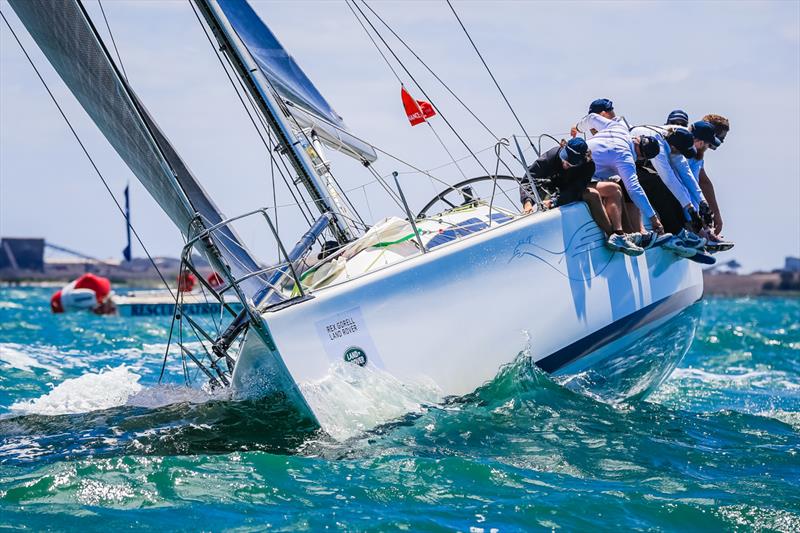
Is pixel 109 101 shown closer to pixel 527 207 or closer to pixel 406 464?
pixel 406 464

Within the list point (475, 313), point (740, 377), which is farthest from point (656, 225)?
point (740, 377)

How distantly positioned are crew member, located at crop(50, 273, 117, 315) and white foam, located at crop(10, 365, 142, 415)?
18.9m

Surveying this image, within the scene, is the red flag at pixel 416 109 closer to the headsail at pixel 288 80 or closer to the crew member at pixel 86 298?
the headsail at pixel 288 80

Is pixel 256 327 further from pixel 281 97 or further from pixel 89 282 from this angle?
pixel 89 282

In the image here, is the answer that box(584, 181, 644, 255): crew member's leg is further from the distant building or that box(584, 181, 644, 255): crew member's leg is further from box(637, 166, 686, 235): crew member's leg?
the distant building

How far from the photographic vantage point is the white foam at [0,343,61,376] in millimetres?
11094

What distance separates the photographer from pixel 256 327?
5.74 m

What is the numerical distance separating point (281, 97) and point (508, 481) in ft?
14.2

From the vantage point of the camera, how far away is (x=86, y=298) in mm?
27781

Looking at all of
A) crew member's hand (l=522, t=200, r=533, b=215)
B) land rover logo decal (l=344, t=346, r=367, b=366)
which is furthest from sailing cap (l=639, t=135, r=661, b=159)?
land rover logo decal (l=344, t=346, r=367, b=366)

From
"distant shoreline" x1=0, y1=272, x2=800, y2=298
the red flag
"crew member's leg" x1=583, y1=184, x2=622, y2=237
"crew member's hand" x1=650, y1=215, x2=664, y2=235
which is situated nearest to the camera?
"crew member's leg" x1=583, y1=184, x2=622, y2=237

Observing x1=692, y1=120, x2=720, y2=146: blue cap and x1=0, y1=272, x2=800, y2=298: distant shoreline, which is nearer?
x1=692, y1=120, x2=720, y2=146: blue cap

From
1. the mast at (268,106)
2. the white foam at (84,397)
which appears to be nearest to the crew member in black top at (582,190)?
the mast at (268,106)

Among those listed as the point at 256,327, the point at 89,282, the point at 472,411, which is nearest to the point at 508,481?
the point at 472,411
